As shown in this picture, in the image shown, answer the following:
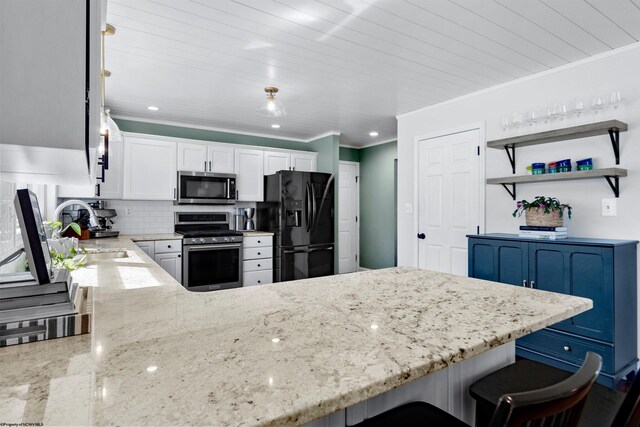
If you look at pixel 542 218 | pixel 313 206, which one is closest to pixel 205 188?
pixel 313 206

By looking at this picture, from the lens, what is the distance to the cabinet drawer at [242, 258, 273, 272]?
4.53 metres

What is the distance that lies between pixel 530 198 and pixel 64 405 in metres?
3.36

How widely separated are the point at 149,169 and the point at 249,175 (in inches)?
50.6

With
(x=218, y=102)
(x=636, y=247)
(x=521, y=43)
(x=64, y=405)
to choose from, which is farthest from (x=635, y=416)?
(x=218, y=102)

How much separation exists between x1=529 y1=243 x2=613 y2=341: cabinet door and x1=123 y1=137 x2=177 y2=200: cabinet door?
13.2ft

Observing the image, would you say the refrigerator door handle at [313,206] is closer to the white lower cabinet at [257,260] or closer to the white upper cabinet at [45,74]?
the white lower cabinet at [257,260]

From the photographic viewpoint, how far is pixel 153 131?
15.0ft

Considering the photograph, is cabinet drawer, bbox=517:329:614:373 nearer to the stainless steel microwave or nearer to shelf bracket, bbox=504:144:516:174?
shelf bracket, bbox=504:144:516:174

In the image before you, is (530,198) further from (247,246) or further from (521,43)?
(247,246)

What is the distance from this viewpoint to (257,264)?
4.62 m

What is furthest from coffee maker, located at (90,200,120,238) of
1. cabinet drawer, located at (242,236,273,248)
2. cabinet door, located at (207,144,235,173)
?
cabinet drawer, located at (242,236,273,248)

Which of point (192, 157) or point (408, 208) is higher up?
point (192, 157)

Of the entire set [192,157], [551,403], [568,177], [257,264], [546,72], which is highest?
[546,72]

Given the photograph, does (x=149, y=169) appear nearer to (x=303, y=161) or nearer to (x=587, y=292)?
(x=303, y=161)
